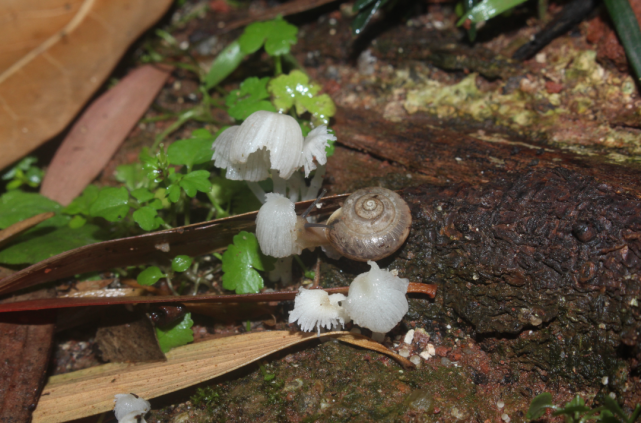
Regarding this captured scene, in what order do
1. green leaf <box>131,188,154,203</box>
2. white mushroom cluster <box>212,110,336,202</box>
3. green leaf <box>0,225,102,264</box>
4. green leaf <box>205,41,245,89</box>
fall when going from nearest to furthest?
white mushroom cluster <box>212,110,336,202</box> → green leaf <box>131,188,154,203</box> → green leaf <box>0,225,102,264</box> → green leaf <box>205,41,245,89</box>

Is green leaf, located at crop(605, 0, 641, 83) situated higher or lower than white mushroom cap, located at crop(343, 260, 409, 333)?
higher

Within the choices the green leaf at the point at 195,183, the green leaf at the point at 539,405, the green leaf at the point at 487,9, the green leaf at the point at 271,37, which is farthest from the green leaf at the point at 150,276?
the green leaf at the point at 487,9

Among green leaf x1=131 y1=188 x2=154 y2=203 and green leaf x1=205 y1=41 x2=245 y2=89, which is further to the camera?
green leaf x1=205 y1=41 x2=245 y2=89

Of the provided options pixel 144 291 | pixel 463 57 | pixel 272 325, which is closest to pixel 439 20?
pixel 463 57

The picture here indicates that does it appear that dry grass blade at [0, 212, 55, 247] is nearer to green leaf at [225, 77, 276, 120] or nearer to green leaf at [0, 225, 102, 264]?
green leaf at [0, 225, 102, 264]

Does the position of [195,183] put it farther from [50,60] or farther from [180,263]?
[50,60]

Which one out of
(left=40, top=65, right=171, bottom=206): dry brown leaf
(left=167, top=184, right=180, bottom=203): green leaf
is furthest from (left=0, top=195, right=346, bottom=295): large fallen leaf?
(left=40, top=65, right=171, bottom=206): dry brown leaf

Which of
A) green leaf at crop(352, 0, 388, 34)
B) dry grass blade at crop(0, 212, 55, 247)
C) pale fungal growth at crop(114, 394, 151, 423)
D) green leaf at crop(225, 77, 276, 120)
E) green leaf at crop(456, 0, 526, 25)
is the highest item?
green leaf at crop(352, 0, 388, 34)
